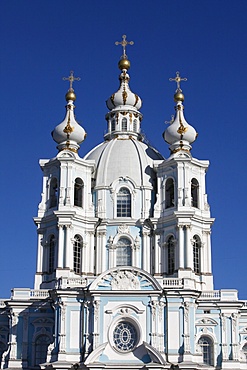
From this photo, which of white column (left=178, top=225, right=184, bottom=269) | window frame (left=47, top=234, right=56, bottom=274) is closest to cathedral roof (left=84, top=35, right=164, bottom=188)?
white column (left=178, top=225, right=184, bottom=269)

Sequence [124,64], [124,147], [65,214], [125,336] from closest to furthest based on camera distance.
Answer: [125,336], [65,214], [124,147], [124,64]

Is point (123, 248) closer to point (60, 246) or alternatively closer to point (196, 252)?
point (60, 246)

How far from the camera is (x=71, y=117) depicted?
2286 inches

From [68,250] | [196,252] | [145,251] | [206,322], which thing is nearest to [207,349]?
[206,322]

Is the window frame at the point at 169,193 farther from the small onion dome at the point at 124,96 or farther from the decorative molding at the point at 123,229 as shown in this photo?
the small onion dome at the point at 124,96

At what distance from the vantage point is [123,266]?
48.4m

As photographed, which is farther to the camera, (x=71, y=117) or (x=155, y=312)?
(x=71, y=117)

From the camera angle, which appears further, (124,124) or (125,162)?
(124,124)

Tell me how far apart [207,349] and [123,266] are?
310 inches

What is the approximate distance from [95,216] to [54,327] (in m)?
9.28

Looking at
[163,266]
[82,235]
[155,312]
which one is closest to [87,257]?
[82,235]

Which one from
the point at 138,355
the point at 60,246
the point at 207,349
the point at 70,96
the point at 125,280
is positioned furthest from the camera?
the point at 70,96

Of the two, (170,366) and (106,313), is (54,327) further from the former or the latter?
(170,366)

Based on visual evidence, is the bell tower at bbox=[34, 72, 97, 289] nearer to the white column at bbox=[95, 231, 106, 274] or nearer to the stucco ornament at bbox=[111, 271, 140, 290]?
the white column at bbox=[95, 231, 106, 274]
